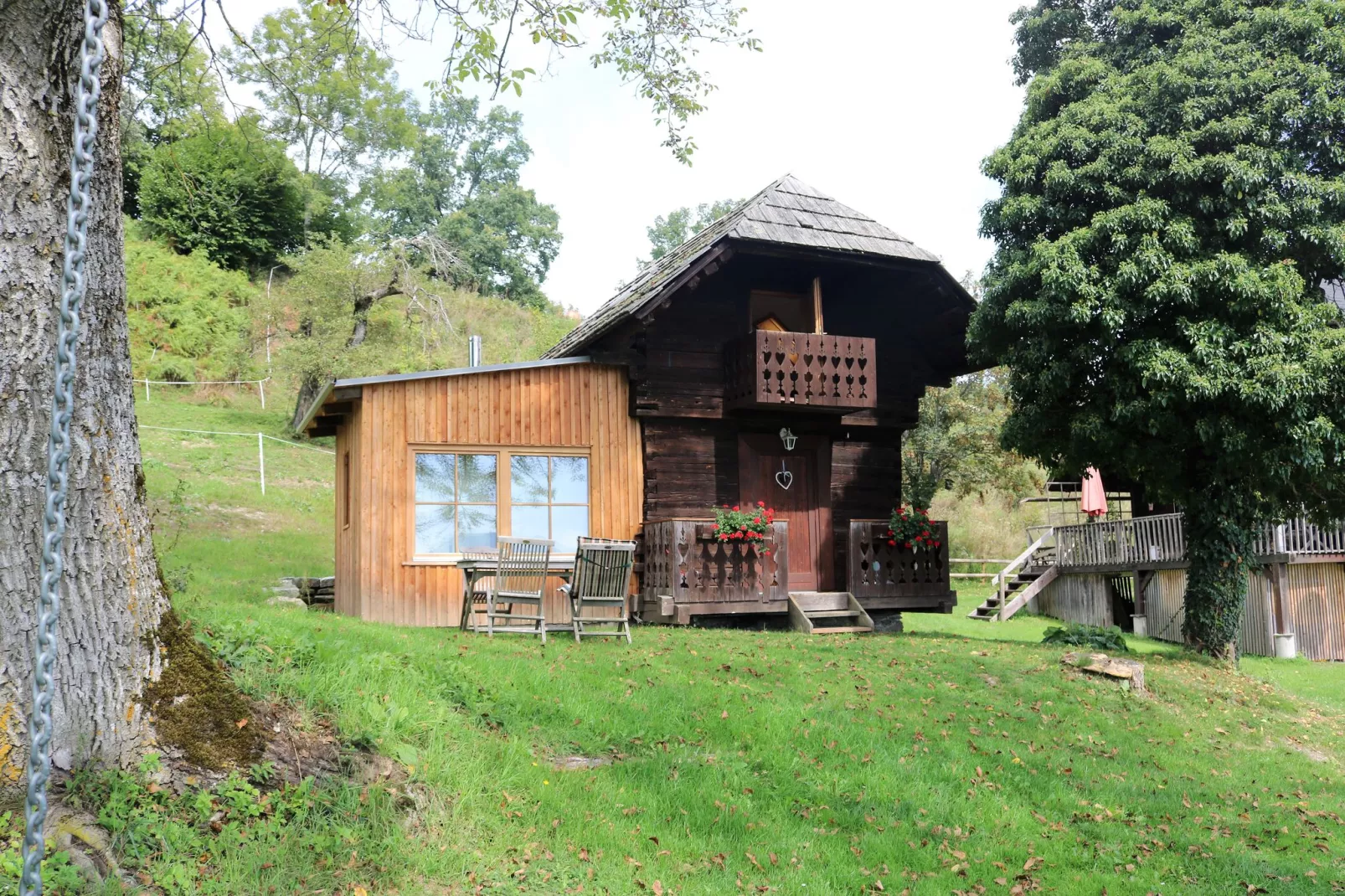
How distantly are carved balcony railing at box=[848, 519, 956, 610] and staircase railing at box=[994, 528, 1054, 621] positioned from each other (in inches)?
343

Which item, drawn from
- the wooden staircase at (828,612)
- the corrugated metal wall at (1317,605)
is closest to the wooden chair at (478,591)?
the wooden staircase at (828,612)

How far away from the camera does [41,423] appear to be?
417 centimetres

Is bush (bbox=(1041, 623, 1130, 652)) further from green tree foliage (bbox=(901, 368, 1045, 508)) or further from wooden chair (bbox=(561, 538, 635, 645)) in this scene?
green tree foliage (bbox=(901, 368, 1045, 508))

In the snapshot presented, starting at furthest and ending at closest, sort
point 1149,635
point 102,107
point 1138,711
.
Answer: point 1149,635
point 1138,711
point 102,107

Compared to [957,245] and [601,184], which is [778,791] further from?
[601,184]

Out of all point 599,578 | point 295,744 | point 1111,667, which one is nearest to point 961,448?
Result: point 1111,667

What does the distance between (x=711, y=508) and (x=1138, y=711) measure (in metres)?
6.23

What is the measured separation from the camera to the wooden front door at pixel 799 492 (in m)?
15.1

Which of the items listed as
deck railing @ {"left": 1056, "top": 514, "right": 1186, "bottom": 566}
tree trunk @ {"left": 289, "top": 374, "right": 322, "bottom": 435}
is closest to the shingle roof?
deck railing @ {"left": 1056, "top": 514, "right": 1186, "bottom": 566}

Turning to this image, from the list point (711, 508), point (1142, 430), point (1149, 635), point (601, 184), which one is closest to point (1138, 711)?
point (1142, 430)

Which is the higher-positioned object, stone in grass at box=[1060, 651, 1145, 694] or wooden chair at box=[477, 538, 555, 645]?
wooden chair at box=[477, 538, 555, 645]

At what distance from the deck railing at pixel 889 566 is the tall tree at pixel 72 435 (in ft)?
36.0

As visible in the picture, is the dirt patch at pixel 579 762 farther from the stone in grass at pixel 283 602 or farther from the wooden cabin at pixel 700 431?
the stone in grass at pixel 283 602

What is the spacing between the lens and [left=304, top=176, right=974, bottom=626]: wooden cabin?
13.2 meters
